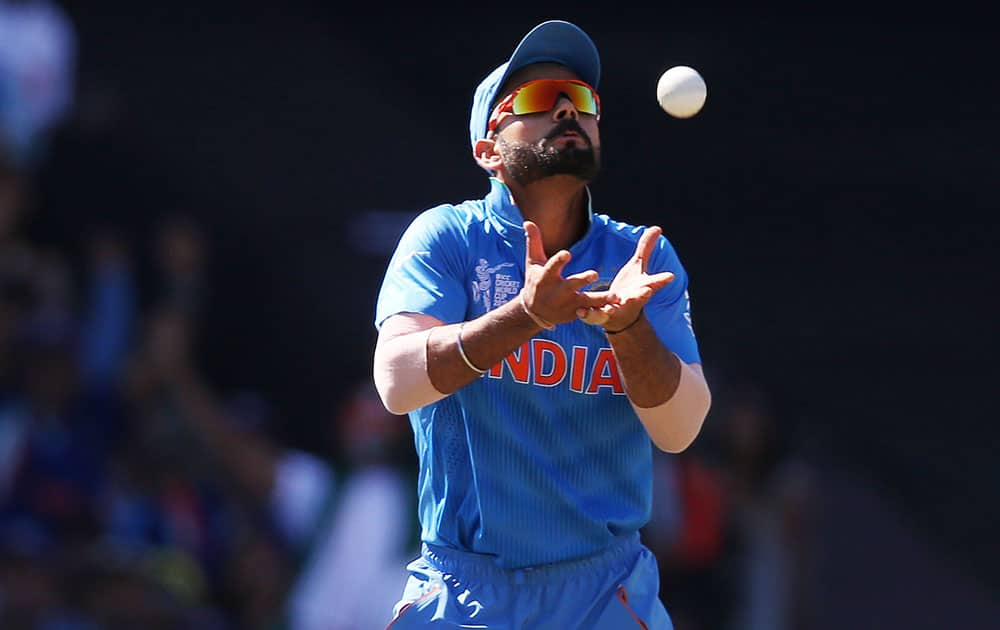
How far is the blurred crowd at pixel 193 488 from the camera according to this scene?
23.9ft

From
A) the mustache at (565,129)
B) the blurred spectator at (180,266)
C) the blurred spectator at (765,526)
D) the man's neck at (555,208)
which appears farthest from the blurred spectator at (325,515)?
the mustache at (565,129)

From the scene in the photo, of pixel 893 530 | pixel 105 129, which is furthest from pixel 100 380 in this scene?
pixel 893 530

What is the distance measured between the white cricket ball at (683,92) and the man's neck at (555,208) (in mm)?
324

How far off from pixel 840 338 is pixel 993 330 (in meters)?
1.03

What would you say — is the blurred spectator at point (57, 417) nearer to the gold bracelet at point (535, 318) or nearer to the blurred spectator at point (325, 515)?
the blurred spectator at point (325, 515)

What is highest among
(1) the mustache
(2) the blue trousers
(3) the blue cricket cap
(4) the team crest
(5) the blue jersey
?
(3) the blue cricket cap

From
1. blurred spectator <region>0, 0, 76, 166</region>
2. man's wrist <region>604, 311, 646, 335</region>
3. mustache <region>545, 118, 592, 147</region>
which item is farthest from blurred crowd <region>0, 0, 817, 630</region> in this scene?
man's wrist <region>604, 311, 646, 335</region>

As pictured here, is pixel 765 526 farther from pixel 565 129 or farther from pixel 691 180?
pixel 565 129

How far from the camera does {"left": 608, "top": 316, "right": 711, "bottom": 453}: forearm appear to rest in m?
3.55

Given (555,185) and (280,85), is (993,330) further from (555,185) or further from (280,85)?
(555,185)

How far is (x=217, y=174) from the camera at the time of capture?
10312 mm

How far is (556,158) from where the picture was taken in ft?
12.4

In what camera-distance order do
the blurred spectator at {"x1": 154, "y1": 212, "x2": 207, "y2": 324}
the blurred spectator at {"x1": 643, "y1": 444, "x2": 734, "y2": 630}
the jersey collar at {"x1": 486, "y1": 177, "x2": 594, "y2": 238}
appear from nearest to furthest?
the jersey collar at {"x1": 486, "y1": 177, "x2": 594, "y2": 238} < the blurred spectator at {"x1": 643, "y1": 444, "x2": 734, "y2": 630} < the blurred spectator at {"x1": 154, "y1": 212, "x2": 207, "y2": 324}

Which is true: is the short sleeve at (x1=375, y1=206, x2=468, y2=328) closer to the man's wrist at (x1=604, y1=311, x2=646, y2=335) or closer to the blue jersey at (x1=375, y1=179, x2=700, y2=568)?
the blue jersey at (x1=375, y1=179, x2=700, y2=568)
